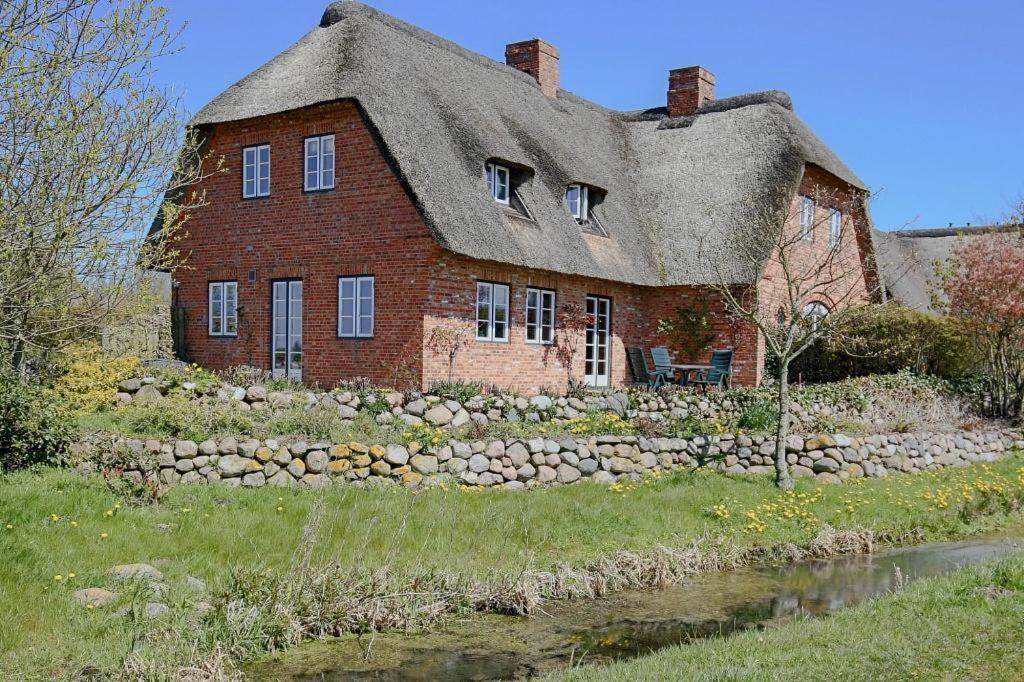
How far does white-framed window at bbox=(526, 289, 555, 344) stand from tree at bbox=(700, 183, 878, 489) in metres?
3.33

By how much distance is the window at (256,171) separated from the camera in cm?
1848

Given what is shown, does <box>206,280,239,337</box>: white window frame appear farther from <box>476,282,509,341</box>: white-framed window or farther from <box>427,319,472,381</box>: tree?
<box>476,282,509,341</box>: white-framed window

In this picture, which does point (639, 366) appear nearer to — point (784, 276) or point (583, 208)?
point (583, 208)

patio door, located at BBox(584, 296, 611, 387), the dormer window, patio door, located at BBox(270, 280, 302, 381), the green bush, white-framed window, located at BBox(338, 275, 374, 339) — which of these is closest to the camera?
the green bush

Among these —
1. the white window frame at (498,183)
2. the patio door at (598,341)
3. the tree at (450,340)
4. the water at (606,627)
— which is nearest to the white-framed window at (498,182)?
the white window frame at (498,183)

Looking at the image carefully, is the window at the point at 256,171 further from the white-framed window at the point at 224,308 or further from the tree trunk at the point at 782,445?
the tree trunk at the point at 782,445

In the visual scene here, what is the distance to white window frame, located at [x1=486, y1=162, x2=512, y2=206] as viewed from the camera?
1811 cm

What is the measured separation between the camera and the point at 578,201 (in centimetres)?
2062

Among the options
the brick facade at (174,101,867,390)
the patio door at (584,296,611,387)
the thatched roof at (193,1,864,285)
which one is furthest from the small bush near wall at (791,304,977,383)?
the brick facade at (174,101,867,390)

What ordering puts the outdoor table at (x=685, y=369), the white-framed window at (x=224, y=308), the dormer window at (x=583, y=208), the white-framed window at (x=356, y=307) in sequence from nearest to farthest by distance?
the white-framed window at (x=356, y=307), the white-framed window at (x=224, y=308), the outdoor table at (x=685, y=369), the dormer window at (x=583, y=208)

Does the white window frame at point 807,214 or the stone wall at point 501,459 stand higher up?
the white window frame at point 807,214

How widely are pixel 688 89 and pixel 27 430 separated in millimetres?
20558

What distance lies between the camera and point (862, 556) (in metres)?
11.6

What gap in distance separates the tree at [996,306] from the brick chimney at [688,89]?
8.35m
